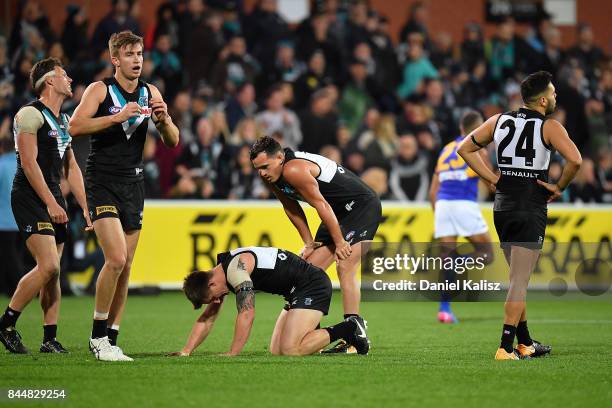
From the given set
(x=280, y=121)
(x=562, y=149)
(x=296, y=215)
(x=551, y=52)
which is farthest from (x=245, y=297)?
(x=551, y=52)

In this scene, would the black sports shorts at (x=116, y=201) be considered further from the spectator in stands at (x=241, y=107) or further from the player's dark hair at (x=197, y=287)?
the spectator in stands at (x=241, y=107)

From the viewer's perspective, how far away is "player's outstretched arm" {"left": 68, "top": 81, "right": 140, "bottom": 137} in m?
8.74

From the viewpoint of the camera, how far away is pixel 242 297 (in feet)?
29.0

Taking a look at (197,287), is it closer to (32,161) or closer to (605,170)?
(32,161)

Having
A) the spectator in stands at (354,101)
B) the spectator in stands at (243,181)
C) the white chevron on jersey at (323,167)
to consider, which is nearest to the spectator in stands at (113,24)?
the spectator in stands at (243,181)

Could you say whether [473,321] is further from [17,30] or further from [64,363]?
[17,30]

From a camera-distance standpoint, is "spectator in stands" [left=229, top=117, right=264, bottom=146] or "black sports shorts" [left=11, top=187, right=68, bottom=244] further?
"spectator in stands" [left=229, top=117, right=264, bottom=146]

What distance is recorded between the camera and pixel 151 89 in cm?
937

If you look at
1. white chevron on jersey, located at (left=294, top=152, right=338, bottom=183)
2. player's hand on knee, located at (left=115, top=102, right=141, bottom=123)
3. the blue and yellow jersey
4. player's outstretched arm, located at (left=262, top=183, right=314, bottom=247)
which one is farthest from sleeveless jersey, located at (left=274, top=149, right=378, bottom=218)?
the blue and yellow jersey

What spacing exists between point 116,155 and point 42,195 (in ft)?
2.72

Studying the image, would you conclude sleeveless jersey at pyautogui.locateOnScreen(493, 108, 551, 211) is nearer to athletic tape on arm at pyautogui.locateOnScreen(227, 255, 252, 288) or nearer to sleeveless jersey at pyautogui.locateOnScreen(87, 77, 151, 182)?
athletic tape on arm at pyautogui.locateOnScreen(227, 255, 252, 288)

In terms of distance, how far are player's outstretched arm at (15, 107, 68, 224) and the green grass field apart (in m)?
1.26

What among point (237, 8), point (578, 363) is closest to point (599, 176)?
point (237, 8)

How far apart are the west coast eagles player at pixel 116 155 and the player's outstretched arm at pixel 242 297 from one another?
900 mm
